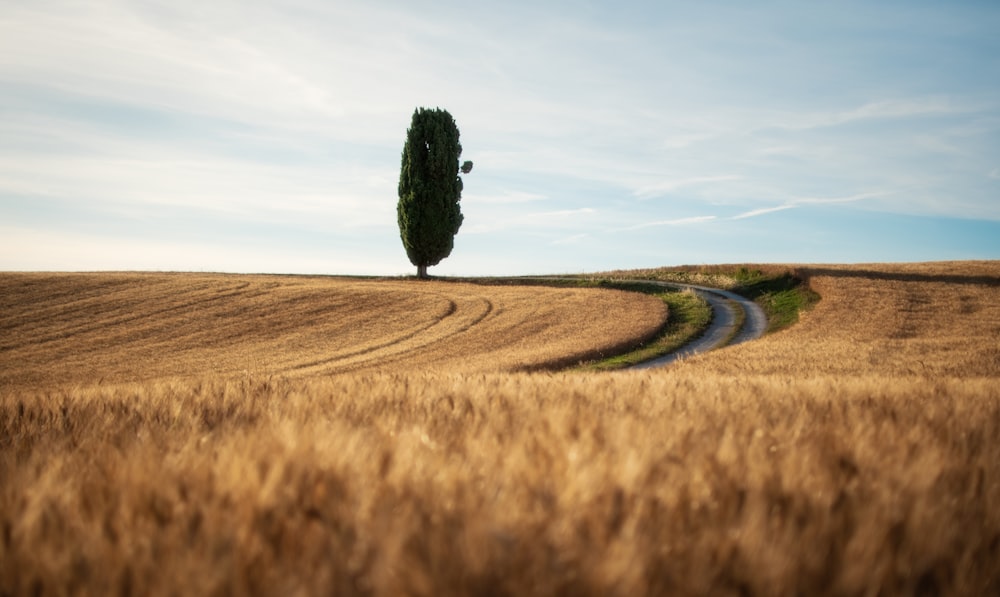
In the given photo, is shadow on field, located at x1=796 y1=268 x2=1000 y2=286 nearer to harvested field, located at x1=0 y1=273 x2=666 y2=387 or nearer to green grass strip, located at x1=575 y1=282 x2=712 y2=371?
green grass strip, located at x1=575 y1=282 x2=712 y2=371

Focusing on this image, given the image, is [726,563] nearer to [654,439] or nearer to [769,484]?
[769,484]

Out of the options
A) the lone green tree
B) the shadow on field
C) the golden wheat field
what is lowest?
the golden wheat field

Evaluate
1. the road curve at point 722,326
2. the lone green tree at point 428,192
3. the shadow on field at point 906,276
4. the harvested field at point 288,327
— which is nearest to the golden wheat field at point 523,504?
the harvested field at point 288,327

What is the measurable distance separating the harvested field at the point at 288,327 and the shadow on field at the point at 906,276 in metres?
16.0

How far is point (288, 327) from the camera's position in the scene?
45.9 metres

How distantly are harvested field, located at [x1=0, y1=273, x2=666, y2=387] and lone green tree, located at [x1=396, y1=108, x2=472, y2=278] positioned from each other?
14.6ft

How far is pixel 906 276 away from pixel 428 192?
42.6 m

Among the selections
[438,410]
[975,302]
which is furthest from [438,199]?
[438,410]

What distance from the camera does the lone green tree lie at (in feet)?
211

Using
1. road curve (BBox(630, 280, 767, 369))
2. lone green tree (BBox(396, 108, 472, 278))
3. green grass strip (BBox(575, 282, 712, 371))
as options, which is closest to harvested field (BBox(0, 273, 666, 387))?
green grass strip (BBox(575, 282, 712, 371))

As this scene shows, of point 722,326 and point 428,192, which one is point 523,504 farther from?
point 428,192

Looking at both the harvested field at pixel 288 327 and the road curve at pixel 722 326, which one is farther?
the harvested field at pixel 288 327

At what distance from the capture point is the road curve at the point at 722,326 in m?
34.0

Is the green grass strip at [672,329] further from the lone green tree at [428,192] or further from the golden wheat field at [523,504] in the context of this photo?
the golden wheat field at [523,504]
